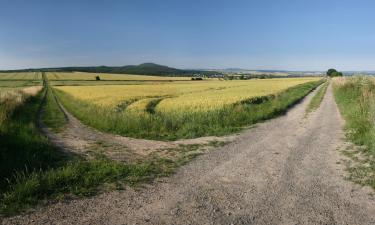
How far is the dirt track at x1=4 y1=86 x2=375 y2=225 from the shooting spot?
19.9 feet

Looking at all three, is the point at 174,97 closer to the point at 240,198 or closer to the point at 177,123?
the point at 177,123

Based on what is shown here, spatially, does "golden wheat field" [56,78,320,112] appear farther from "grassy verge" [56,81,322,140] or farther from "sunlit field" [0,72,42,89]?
"sunlit field" [0,72,42,89]

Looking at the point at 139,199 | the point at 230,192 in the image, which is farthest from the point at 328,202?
the point at 139,199

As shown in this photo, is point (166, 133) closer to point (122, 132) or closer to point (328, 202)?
point (122, 132)

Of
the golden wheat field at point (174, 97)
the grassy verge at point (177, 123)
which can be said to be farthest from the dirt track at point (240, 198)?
the golden wheat field at point (174, 97)

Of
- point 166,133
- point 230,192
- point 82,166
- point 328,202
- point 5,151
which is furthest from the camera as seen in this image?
point 166,133

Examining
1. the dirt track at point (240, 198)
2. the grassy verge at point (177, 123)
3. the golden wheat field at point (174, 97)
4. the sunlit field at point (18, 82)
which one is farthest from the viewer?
the sunlit field at point (18, 82)

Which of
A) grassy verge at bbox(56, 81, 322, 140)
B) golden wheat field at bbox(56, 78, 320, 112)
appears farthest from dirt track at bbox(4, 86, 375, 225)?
golden wheat field at bbox(56, 78, 320, 112)

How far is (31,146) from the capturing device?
11.0m

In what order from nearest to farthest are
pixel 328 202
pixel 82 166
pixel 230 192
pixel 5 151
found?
1. pixel 328 202
2. pixel 230 192
3. pixel 82 166
4. pixel 5 151

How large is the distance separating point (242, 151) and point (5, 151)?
7485 millimetres

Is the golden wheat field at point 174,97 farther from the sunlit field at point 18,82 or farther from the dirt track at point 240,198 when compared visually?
the sunlit field at point 18,82

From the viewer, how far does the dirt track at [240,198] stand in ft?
19.9

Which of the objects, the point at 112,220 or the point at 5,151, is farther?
the point at 5,151
